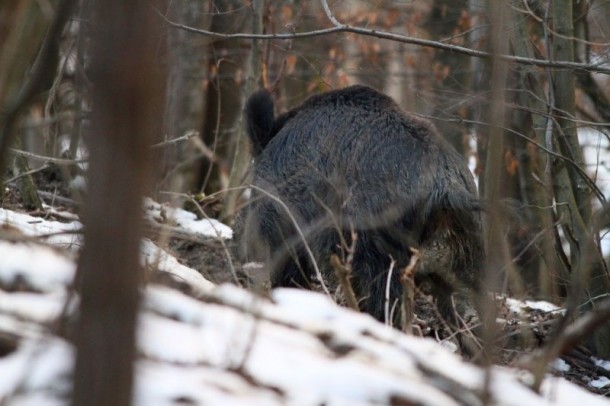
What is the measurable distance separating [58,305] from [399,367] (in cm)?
137

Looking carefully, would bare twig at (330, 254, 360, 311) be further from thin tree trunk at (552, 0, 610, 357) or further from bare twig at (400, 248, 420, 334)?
thin tree trunk at (552, 0, 610, 357)

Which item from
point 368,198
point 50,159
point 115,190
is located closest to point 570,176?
point 368,198

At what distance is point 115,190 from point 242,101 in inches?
310

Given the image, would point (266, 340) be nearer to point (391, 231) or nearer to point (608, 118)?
point (391, 231)

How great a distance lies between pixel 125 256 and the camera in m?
2.18

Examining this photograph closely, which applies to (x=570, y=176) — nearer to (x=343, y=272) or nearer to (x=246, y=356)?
(x=343, y=272)

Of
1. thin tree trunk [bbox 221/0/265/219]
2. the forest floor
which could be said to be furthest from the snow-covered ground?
thin tree trunk [bbox 221/0/265/219]

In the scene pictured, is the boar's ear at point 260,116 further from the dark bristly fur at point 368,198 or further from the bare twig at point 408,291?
the bare twig at point 408,291

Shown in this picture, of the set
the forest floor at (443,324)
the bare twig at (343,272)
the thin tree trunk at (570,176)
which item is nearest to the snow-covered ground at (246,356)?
the bare twig at (343,272)

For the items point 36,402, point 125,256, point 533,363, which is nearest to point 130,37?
point 125,256

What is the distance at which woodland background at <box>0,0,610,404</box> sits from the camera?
216 cm

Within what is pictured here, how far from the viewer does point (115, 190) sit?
2.15 metres

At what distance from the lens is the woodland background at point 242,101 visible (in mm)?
2162

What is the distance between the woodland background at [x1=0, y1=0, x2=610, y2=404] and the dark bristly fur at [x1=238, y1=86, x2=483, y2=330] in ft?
1.04
